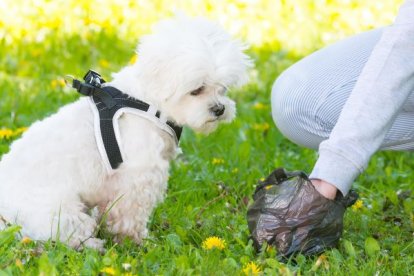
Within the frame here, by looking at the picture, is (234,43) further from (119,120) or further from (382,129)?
(382,129)

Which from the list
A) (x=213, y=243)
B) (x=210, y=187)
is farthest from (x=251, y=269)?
(x=210, y=187)

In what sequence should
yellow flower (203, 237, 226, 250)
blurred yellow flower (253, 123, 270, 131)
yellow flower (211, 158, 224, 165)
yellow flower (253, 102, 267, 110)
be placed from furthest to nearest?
yellow flower (253, 102, 267, 110) → blurred yellow flower (253, 123, 270, 131) → yellow flower (211, 158, 224, 165) → yellow flower (203, 237, 226, 250)

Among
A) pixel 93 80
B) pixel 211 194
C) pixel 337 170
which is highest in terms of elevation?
pixel 93 80

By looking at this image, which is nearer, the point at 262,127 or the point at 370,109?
the point at 370,109

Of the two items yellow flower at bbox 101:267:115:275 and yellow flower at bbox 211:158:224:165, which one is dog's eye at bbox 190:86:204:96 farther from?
yellow flower at bbox 211:158:224:165

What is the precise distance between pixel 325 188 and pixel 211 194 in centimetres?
108

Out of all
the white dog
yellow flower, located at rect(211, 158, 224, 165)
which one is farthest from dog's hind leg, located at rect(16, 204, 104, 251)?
yellow flower, located at rect(211, 158, 224, 165)

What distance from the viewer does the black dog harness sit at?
2.94 meters

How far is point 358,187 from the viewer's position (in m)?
3.73

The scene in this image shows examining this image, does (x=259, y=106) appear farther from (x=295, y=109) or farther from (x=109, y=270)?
(x=109, y=270)

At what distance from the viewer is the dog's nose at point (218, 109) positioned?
300 cm

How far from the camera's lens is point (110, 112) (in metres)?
2.96

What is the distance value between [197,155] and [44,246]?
1.48 m

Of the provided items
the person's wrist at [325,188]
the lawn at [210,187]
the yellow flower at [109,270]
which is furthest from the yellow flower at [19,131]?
the person's wrist at [325,188]
